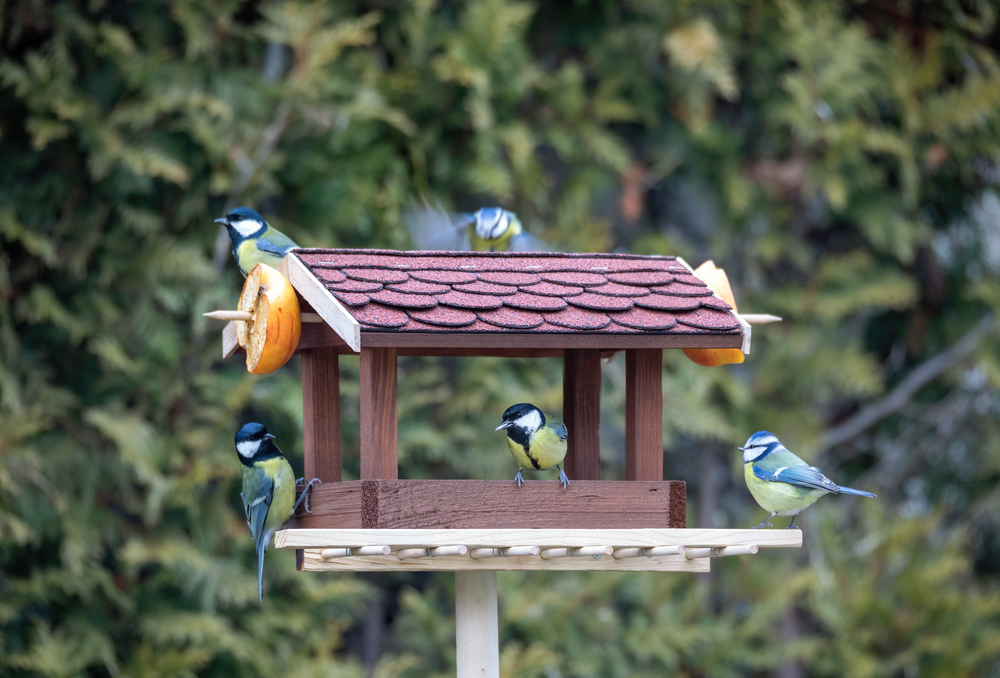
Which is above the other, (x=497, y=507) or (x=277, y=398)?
(x=277, y=398)

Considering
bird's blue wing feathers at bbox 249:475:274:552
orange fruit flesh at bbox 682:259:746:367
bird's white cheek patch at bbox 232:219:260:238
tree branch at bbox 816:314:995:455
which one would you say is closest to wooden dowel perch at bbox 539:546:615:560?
orange fruit flesh at bbox 682:259:746:367

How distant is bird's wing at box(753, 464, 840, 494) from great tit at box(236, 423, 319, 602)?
1.10 meters

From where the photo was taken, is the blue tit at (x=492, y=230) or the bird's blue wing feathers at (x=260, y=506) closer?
the bird's blue wing feathers at (x=260, y=506)

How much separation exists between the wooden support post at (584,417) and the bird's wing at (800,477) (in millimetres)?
457

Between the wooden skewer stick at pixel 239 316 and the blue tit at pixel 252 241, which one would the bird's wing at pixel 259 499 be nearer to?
the wooden skewer stick at pixel 239 316

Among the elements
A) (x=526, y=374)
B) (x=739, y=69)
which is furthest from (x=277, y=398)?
(x=739, y=69)

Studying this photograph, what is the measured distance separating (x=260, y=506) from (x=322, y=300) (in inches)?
23.7

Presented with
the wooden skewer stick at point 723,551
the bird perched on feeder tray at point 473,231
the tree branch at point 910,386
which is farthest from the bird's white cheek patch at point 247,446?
the tree branch at point 910,386

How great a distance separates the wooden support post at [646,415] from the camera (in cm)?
224

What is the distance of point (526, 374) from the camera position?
429cm

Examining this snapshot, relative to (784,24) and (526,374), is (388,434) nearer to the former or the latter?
(526,374)

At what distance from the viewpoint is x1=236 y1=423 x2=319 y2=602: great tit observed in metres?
2.24

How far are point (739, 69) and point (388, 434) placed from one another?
353cm

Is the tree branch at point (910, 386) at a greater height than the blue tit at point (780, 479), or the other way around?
the tree branch at point (910, 386)
